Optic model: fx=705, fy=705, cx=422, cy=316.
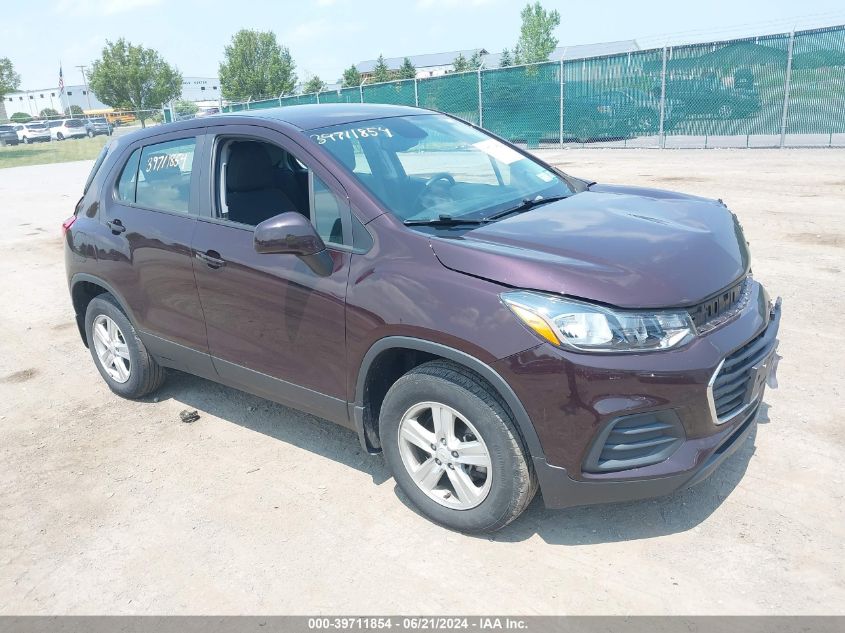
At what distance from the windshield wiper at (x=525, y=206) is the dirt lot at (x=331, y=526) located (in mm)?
1443

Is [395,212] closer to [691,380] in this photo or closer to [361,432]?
[361,432]

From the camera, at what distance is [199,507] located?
3.59 m

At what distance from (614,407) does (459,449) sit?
0.73m

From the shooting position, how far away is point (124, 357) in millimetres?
4855

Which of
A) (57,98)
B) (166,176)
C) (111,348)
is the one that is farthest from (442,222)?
(57,98)

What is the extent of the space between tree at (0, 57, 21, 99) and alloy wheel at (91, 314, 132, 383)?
1874 inches

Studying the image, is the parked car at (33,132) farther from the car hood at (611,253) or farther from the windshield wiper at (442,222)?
the car hood at (611,253)

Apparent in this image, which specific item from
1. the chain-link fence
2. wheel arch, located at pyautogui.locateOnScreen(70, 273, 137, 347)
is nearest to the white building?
the chain-link fence

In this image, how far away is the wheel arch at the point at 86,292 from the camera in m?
4.60

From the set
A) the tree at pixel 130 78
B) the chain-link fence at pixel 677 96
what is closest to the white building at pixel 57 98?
the tree at pixel 130 78

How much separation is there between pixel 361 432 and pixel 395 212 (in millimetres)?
1065

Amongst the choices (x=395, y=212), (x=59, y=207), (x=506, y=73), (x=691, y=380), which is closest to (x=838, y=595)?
(x=691, y=380)

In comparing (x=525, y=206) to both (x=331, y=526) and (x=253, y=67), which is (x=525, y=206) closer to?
(x=331, y=526)

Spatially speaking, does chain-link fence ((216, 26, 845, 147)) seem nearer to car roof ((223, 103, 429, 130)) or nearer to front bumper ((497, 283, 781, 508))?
car roof ((223, 103, 429, 130))
